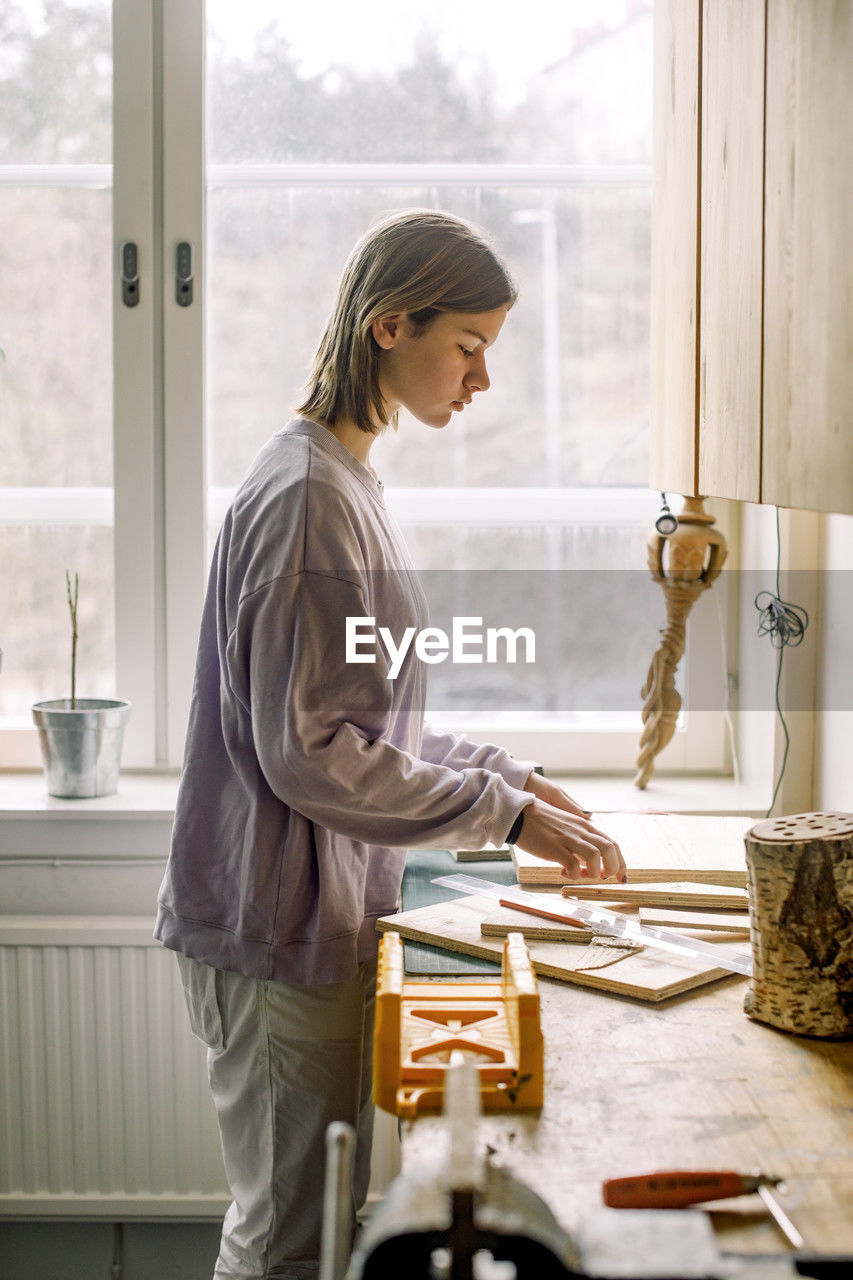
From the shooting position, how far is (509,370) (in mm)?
2312

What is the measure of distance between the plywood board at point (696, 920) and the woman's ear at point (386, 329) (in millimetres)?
706

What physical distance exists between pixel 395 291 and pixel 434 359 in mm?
89

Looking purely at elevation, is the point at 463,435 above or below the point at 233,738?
above

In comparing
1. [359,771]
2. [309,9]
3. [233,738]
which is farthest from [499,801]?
[309,9]

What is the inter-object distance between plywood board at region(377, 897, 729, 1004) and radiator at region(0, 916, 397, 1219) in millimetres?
854

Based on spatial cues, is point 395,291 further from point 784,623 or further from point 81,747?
point 81,747

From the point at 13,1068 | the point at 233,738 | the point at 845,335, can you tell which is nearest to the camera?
the point at 845,335

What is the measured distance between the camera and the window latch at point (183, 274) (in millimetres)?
2207

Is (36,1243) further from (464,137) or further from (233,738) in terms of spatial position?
(464,137)

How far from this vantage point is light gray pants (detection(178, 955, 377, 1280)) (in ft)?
4.66

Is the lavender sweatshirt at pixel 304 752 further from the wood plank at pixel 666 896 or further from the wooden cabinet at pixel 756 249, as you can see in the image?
the wooden cabinet at pixel 756 249

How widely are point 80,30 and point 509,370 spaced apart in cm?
94

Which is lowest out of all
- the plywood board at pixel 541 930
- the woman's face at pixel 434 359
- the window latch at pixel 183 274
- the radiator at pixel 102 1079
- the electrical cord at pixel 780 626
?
the radiator at pixel 102 1079

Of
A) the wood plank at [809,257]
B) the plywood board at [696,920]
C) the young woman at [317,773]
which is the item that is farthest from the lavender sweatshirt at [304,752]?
the wood plank at [809,257]
